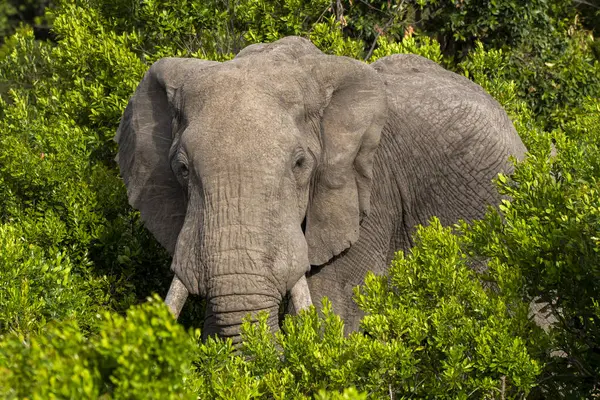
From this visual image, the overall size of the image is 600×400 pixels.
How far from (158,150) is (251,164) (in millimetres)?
1271

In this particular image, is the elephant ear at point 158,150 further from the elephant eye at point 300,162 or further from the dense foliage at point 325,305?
the elephant eye at point 300,162

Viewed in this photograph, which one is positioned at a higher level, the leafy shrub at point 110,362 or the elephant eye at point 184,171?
the leafy shrub at point 110,362

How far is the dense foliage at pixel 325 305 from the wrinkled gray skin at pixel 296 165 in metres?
0.35

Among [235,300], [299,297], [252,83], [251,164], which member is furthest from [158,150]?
[235,300]

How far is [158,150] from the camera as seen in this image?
767cm

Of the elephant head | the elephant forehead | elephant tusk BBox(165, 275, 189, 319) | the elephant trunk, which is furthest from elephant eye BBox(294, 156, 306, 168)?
elephant tusk BBox(165, 275, 189, 319)

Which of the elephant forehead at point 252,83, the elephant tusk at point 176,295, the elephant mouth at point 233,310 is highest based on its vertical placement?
the elephant forehead at point 252,83

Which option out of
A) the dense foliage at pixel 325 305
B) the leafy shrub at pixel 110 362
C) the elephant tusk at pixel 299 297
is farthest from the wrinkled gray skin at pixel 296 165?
the leafy shrub at pixel 110 362

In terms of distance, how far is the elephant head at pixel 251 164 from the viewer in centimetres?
→ 650

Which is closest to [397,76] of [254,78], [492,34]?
[254,78]

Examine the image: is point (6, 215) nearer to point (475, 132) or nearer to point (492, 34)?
point (475, 132)

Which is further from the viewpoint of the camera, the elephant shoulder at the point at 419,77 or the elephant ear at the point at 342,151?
the elephant shoulder at the point at 419,77

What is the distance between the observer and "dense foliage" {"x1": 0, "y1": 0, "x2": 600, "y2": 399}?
15.4 ft

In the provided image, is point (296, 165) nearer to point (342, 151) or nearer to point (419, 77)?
point (342, 151)
